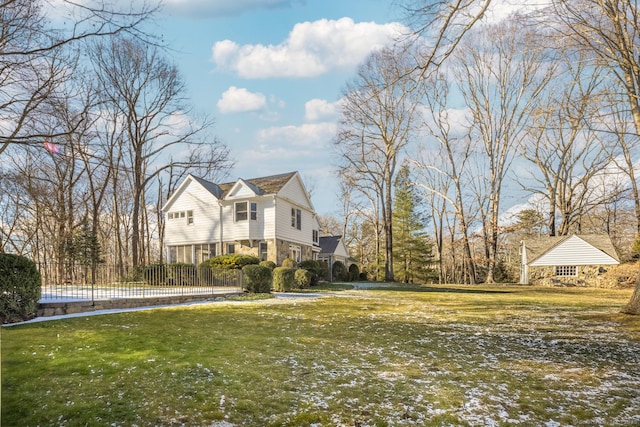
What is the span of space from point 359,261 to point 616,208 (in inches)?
1116

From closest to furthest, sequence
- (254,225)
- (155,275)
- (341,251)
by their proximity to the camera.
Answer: (155,275), (254,225), (341,251)

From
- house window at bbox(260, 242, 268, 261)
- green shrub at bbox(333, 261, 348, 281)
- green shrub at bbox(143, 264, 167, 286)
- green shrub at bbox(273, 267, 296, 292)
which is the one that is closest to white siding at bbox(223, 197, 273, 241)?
house window at bbox(260, 242, 268, 261)

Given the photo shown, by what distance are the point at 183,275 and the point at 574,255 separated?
2961cm

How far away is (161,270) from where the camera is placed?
21.4 meters

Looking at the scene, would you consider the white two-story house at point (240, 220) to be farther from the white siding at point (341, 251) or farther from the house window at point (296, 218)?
the white siding at point (341, 251)

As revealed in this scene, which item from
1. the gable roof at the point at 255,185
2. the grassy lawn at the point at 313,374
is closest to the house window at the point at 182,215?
the gable roof at the point at 255,185

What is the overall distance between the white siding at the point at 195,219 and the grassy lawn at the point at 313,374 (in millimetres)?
19293

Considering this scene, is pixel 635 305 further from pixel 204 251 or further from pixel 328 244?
pixel 328 244

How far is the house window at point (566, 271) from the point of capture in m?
30.1

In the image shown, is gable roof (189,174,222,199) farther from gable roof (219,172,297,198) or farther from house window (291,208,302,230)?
house window (291,208,302,230)

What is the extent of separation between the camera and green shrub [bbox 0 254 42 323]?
8.06 metres

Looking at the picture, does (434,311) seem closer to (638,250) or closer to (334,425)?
(334,425)

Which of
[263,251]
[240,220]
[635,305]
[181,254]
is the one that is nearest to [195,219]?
[181,254]

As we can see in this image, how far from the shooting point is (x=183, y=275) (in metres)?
19.3
